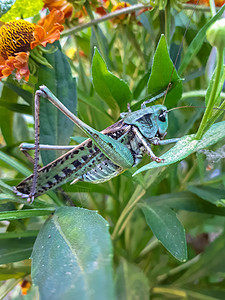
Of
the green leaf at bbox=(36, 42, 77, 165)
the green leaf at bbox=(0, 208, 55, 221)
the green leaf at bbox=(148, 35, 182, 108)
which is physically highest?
the green leaf at bbox=(36, 42, 77, 165)

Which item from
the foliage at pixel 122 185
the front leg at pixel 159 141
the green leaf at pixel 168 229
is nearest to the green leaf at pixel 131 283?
the foliage at pixel 122 185

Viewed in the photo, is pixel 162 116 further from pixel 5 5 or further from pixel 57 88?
pixel 5 5

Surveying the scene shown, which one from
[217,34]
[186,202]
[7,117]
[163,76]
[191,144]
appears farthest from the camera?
[7,117]

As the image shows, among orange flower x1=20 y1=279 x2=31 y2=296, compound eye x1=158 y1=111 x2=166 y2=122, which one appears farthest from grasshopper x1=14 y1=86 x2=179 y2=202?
orange flower x1=20 y1=279 x2=31 y2=296

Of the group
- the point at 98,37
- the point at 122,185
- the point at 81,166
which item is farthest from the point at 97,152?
the point at 98,37

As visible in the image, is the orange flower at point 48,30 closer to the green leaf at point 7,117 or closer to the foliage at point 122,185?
the foliage at point 122,185

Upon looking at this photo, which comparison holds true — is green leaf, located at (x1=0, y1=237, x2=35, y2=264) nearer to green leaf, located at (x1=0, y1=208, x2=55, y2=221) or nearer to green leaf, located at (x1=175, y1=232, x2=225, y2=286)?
green leaf, located at (x1=0, y1=208, x2=55, y2=221)
